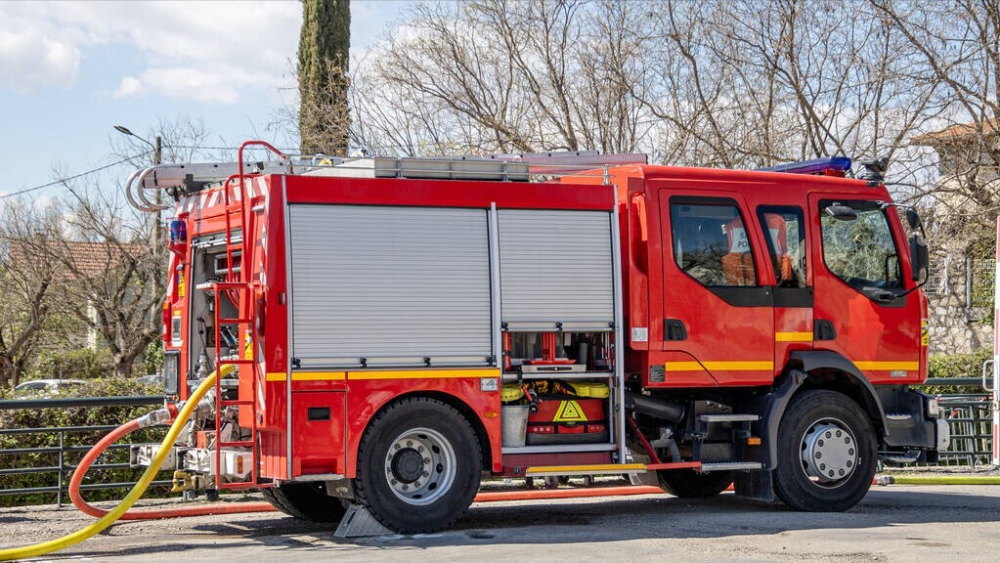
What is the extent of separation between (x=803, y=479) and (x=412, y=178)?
4401mm

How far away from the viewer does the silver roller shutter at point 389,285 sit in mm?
9539

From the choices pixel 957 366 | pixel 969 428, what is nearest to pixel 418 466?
pixel 969 428

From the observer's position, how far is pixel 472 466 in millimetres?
9961

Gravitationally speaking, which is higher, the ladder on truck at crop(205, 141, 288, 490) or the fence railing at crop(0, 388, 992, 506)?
the ladder on truck at crop(205, 141, 288, 490)

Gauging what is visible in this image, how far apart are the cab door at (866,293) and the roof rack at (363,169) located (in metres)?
2.20

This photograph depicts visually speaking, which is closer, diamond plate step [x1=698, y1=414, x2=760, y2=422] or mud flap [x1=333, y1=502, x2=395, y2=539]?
mud flap [x1=333, y1=502, x2=395, y2=539]

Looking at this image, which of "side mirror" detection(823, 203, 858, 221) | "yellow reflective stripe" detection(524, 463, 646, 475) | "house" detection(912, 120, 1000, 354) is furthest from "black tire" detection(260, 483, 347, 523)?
"house" detection(912, 120, 1000, 354)

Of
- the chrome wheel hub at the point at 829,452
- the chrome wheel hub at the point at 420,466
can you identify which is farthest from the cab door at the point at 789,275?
the chrome wheel hub at the point at 420,466

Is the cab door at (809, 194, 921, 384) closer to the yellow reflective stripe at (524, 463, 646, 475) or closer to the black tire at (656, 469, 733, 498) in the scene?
the black tire at (656, 469, 733, 498)

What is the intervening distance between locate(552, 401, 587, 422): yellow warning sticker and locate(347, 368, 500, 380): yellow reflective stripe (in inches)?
32.2

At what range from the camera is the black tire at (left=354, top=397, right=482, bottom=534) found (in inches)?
379

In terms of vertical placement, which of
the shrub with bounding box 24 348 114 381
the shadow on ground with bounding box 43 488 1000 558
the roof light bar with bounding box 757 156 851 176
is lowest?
the shadow on ground with bounding box 43 488 1000 558

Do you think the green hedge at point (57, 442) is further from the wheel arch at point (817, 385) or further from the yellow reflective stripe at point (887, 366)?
the yellow reflective stripe at point (887, 366)

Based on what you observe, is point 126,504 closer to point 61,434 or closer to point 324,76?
point 61,434
